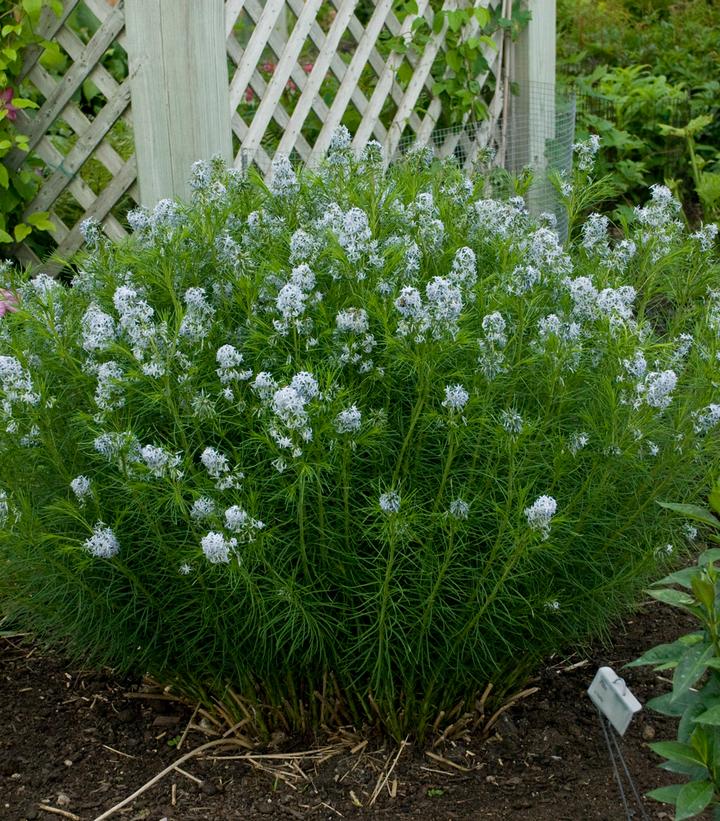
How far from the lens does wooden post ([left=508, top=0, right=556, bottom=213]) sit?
22.5 feet

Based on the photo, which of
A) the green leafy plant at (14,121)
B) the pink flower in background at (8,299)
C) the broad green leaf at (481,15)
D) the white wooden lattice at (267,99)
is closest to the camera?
the pink flower in background at (8,299)

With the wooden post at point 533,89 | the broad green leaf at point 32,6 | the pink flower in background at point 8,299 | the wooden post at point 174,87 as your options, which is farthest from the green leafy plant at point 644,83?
the pink flower in background at point 8,299

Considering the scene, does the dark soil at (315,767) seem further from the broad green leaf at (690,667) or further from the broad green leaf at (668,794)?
the broad green leaf at (690,667)

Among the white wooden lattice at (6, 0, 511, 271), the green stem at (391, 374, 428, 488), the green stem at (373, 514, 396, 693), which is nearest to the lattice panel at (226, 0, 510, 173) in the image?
the white wooden lattice at (6, 0, 511, 271)

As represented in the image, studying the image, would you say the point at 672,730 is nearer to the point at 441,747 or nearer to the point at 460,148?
the point at 441,747

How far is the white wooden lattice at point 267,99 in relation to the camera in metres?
4.95

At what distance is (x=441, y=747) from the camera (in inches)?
126

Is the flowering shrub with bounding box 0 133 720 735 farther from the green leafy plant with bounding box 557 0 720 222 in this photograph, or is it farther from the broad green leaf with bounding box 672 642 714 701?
the green leafy plant with bounding box 557 0 720 222

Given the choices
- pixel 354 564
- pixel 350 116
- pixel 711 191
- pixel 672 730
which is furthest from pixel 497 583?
pixel 711 191

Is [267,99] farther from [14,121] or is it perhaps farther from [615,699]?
[615,699]

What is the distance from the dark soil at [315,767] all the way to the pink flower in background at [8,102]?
2643 millimetres

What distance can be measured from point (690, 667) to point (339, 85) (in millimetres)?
A: 4337

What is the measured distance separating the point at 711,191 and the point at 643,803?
5107 mm

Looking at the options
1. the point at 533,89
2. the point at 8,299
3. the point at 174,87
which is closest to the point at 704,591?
the point at 8,299
